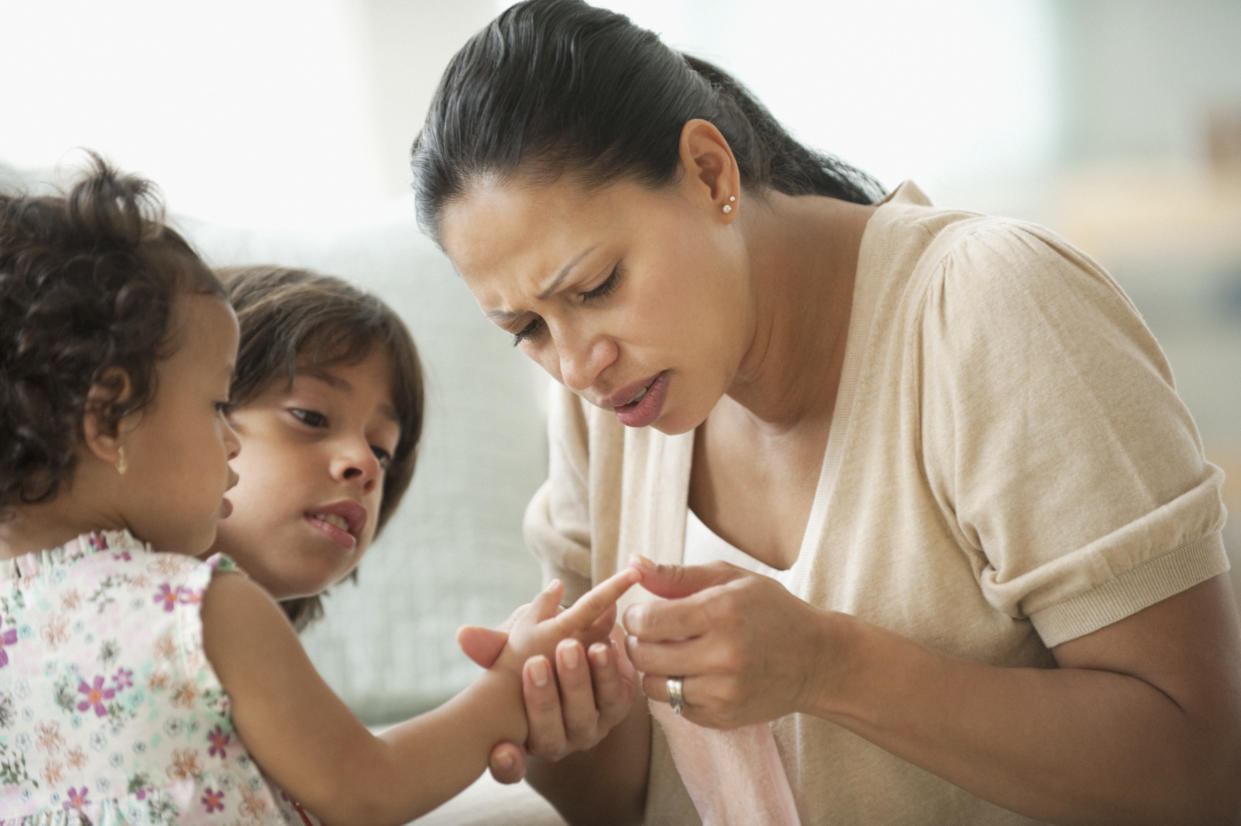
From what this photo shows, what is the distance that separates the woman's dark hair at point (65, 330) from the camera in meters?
0.97

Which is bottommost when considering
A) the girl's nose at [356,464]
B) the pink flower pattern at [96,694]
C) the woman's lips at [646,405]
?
the girl's nose at [356,464]

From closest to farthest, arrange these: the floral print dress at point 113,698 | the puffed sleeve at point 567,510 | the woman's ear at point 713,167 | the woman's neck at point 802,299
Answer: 1. the floral print dress at point 113,698
2. the woman's ear at point 713,167
3. the woman's neck at point 802,299
4. the puffed sleeve at point 567,510

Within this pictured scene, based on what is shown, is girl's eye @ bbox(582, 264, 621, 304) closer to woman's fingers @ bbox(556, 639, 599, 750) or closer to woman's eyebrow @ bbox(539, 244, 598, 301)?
woman's eyebrow @ bbox(539, 244, 598, 301)

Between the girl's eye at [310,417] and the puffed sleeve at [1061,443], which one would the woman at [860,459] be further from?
the girl's eye at [310,417]

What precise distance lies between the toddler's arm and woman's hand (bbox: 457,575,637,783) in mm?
65

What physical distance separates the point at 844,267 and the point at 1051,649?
0.45 m

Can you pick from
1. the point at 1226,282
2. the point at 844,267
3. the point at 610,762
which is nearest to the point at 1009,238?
the point at 844,267

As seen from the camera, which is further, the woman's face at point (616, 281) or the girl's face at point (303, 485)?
the girl's face at point (303, 485)

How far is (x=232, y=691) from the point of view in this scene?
96 centimetres

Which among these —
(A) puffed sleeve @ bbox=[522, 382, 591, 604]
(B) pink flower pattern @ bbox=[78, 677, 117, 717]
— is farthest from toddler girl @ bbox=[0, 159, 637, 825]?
(A) puffed sleeve @ bbox=[522, 382, 591, 604]

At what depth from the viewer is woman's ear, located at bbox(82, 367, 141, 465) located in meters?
0.98

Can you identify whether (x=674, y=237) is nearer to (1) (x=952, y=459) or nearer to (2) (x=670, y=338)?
(2) (x=670, y=338)

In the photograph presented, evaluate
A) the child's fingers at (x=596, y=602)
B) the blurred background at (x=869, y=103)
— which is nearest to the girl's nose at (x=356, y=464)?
the child's fingers at (x=596, y=602)

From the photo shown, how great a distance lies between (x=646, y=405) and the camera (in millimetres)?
1212
